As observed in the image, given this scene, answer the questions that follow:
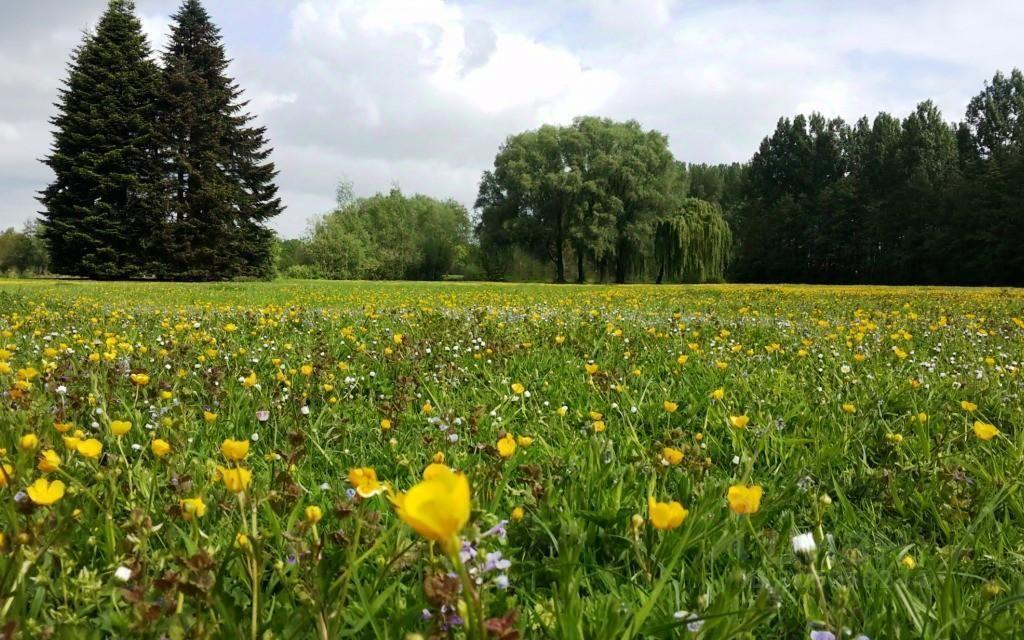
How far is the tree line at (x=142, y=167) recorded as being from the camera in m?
31.1

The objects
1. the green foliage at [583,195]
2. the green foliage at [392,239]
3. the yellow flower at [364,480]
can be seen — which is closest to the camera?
the yellow flower at [364,480]

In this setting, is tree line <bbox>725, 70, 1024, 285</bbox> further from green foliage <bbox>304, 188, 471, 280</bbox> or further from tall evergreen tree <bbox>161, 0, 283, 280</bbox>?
tall evergreen tree <bbox>161, 0, 283, 280</bbox>

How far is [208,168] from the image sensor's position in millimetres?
32719

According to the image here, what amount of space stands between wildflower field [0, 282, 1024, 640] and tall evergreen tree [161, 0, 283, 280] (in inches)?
1213

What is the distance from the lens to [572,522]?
1.48 meters

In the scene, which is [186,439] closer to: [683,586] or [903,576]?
[683,586]

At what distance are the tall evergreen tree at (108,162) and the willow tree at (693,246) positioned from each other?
83.5 feet

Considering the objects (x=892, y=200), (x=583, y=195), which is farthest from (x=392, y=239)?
(x=892, y=200)

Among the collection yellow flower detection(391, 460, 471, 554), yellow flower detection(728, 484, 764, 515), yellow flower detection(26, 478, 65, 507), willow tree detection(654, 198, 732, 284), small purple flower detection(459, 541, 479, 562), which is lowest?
small purple flower detection(459, 541, 479, 562)

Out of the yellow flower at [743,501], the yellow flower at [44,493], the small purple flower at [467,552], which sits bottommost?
the small purple flower at [467,552]

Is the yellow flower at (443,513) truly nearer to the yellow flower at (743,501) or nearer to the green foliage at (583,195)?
the yellow flower at (743,501)

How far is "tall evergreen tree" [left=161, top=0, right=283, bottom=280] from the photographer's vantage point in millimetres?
31953

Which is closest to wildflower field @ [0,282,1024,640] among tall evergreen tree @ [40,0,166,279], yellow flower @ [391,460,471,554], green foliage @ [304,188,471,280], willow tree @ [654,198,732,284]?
yellow flower @ [391,460,471,554]

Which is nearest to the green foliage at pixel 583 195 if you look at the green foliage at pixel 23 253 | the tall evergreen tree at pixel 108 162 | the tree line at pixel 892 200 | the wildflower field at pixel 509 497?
the tree line at pixel 892 200
